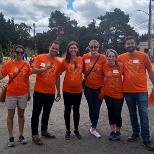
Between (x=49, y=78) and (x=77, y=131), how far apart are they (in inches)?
52.9

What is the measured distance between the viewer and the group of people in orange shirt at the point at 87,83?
167 inches

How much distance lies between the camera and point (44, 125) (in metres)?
4.80

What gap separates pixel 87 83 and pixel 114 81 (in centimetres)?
61

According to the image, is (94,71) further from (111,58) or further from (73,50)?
(73,50)

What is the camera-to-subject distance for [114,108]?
4.59 meters

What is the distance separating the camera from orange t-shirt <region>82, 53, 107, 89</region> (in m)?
4.71

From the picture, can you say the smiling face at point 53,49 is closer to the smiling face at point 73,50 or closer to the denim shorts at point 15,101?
the smiling face at point 73,50

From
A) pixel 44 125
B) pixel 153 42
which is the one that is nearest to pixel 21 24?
pixel 153 42

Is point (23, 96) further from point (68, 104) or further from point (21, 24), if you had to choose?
point (21, 24)

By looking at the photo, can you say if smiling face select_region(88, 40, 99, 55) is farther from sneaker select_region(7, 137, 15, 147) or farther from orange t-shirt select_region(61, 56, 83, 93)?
sneaker select_region(7, 137, 15, 147)

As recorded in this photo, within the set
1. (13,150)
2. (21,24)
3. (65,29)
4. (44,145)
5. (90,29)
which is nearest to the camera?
(13,150)

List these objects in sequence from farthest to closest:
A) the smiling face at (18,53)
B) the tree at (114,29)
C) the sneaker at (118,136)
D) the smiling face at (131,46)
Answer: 1. the tree at (114,29)
2. the sneaker at (118,136)
3. the smiling face at (131,46)
4. the smiling face at (18,53)

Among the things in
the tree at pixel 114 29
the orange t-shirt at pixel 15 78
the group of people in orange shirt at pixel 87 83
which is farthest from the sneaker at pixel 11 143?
the tree at pixel 114 29

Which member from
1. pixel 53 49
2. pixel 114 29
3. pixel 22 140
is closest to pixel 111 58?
pixel 53 49
